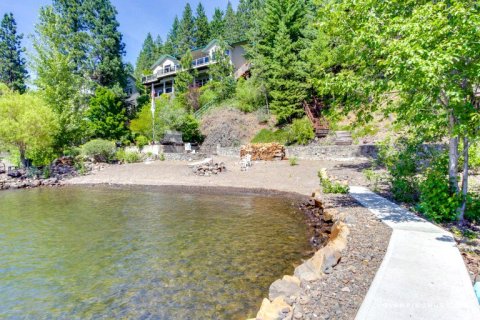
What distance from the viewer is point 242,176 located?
59.8 ft

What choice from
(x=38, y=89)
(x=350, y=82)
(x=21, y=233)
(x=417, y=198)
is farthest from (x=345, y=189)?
(x=38, y=89)

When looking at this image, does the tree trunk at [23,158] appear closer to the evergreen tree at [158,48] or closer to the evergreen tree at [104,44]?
Result: the evergreen tree at [104,44]

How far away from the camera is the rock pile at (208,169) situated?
62.4 ft

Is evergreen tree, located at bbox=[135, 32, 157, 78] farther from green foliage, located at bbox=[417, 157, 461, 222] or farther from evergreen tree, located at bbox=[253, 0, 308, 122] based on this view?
green foliage, located at bbox=[417, 157, 461, 222]

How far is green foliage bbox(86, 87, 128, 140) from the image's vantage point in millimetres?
32531

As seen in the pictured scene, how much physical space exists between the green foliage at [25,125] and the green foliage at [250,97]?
20.0 meters

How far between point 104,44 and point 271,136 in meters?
28.5

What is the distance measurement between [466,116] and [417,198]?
4056 mm

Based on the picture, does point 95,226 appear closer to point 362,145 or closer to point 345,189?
point 345,189

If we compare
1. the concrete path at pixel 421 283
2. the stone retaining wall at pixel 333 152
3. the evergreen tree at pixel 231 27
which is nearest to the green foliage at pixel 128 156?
the stone retaining wall at pixel 333 152

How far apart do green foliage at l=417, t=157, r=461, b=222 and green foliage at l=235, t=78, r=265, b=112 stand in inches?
1111

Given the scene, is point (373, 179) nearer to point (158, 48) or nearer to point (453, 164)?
point (453, 164)

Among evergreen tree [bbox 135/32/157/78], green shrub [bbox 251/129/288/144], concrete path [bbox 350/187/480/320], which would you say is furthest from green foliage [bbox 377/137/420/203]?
evergreen tree [bbox 135/32/157/78]

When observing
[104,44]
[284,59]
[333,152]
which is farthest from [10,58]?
[333,152]
